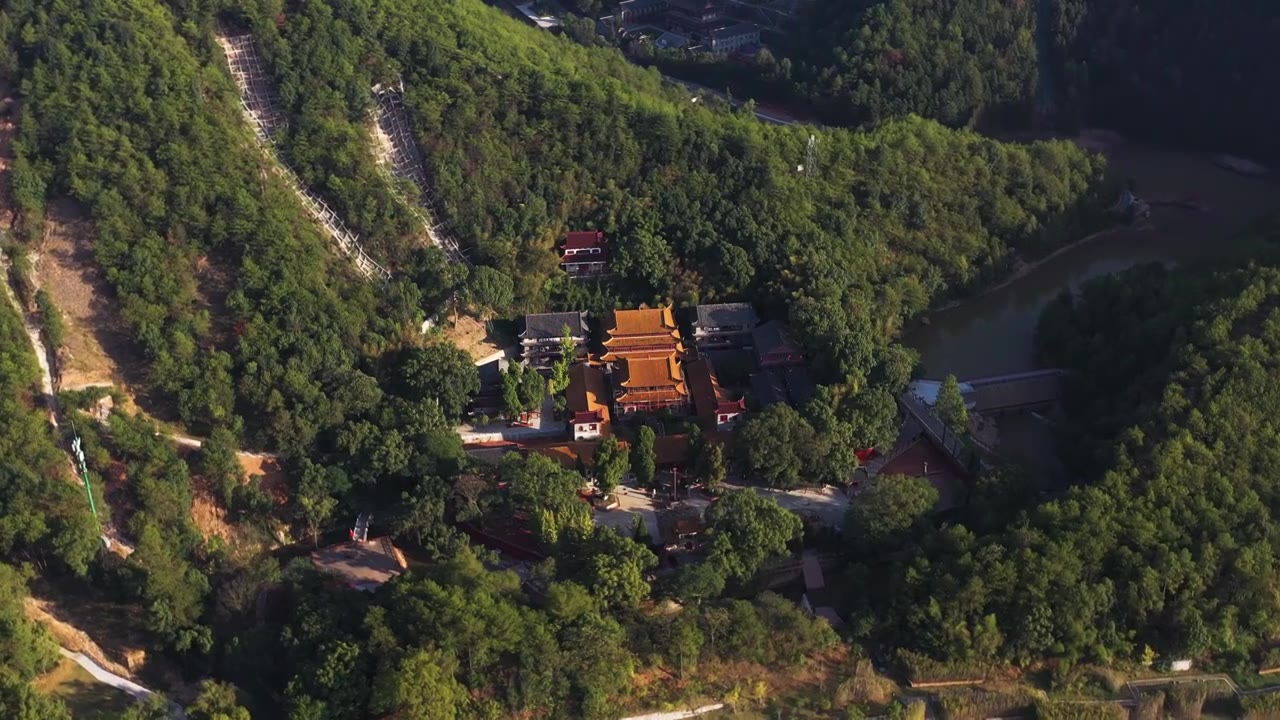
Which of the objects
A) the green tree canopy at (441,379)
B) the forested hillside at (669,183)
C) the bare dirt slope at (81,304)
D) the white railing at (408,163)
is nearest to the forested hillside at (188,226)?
the bare dirt slope at (81,304)

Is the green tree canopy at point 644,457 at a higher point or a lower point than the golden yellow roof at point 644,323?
lower

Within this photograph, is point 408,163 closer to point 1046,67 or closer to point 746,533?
point 746,533

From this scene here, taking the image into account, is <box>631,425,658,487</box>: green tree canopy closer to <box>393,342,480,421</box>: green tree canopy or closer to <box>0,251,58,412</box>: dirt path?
<box>393,342,480,421</box>: green tree canopy

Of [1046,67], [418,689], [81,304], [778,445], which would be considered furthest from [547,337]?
[1046,67]

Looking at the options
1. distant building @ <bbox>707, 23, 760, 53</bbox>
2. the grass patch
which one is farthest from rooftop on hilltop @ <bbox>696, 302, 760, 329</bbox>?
distant building @ <bbox>707, 23, 760, 53</bbox>

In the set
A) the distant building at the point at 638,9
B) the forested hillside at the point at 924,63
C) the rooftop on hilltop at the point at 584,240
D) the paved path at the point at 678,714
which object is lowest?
the paved path at the point at 678,714

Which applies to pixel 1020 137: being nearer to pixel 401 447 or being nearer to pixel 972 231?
pixel 972 231

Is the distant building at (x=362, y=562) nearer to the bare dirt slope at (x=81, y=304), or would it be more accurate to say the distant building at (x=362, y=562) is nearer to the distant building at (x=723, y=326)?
the bare dirt slope at (x=81, y=304)

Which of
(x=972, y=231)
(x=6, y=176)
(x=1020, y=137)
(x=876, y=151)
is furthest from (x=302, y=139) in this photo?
(x=1020, y=137)
